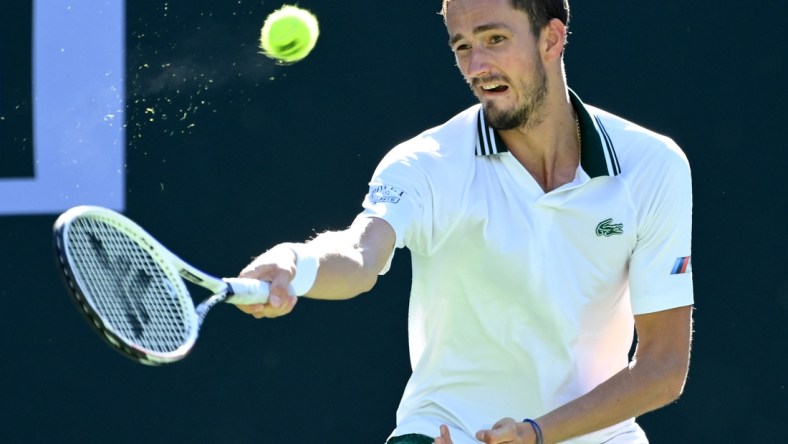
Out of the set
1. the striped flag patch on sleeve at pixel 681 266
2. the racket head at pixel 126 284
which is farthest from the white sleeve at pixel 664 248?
the racket head at pixel 126 284

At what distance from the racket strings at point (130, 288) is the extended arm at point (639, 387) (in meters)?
0.72

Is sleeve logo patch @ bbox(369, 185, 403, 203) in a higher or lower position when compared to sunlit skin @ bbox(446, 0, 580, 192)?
lower

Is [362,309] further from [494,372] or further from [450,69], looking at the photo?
[494,372]

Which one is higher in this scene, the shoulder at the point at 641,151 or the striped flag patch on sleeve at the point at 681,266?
the shoulder at the point at 641,151

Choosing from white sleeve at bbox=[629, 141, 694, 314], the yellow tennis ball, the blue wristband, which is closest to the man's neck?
white sleeve at bbox=[629, 141, 694, 314]

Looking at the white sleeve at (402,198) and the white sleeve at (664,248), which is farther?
the white sleeve at (664,248)

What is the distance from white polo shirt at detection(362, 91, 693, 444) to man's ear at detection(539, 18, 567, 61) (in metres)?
0.24

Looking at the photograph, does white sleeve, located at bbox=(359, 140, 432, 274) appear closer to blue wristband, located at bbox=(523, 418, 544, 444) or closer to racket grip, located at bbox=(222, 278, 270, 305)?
blue wristband, located at bbox=(523, 418, 544, 444)

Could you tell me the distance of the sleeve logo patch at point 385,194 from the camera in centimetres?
295

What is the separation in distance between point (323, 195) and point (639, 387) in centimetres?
143

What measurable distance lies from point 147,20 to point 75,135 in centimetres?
41

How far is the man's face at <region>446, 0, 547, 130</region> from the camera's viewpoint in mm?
3133

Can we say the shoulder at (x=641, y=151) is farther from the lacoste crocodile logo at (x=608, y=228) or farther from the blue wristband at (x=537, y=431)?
the blue wristband at (x=537, y=431)

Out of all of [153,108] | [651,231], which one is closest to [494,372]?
[651,231]
